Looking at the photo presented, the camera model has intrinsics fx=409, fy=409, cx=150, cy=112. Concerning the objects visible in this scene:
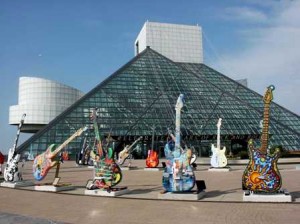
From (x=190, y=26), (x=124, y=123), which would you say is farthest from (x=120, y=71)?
(x=190, y=26)

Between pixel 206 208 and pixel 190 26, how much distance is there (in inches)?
2606

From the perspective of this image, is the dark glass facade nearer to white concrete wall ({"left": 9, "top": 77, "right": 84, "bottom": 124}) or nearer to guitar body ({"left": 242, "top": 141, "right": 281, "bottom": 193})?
white concrete wall ({"left": 9, "top": 77, "right": 84, "bottom": 124})

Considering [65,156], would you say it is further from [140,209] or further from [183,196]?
[140,209]

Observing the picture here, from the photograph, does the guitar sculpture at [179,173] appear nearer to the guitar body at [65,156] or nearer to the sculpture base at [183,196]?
the sculpture base at [183,196]

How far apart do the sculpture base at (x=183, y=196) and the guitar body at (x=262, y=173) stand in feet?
4.61

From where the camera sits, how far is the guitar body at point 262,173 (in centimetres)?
1140

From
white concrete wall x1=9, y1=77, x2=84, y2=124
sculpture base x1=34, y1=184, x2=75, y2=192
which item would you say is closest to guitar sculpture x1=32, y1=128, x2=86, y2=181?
sculpture base x1=34, y1=184, x2=75, y2=192

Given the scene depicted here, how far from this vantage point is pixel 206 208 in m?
10.3

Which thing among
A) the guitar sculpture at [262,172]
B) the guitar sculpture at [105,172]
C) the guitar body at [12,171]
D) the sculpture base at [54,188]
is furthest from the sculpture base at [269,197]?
the guitar body at [12,171]

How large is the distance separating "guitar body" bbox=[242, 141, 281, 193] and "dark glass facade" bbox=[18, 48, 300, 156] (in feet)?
102

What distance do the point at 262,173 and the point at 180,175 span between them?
243 cm

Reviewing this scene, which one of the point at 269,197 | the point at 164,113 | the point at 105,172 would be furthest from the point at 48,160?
→ the point at 164,113

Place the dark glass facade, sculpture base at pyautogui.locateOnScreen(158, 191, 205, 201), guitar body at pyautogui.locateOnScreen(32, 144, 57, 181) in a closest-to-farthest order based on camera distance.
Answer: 1. sculpture base at pyautogui.locateOnScreen(158, 191, 205, 201)
2. guitar body at pyautogui.locateOnScreen(32, 144, 57, 181)
3. the dark glass facade

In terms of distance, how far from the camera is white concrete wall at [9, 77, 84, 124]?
2793 inches
